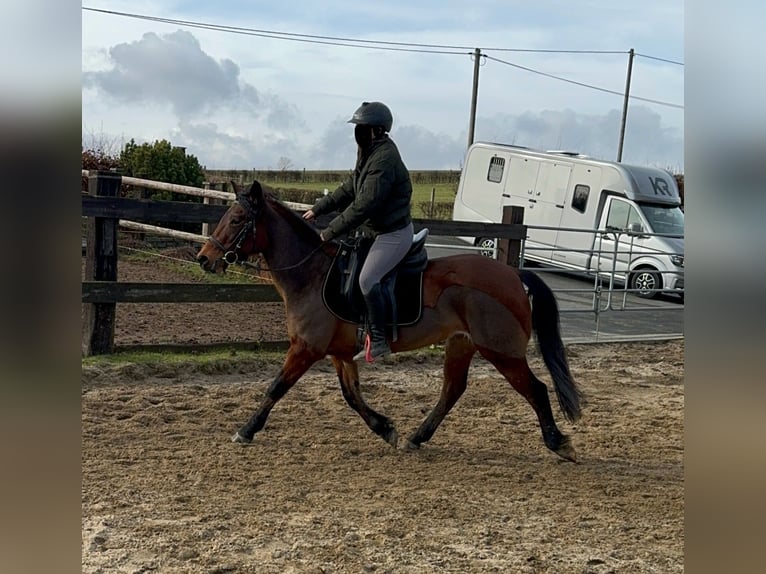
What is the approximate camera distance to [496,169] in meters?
16.5

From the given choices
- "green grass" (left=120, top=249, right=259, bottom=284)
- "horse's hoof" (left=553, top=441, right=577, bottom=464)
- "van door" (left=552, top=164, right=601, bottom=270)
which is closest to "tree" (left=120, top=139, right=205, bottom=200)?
"green grass" (left=120, top=249, right=259, bottom=284)

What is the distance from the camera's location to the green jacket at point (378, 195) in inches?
184

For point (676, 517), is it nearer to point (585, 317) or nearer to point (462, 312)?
point (462, 312)

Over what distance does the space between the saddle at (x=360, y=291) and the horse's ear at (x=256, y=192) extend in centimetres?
66

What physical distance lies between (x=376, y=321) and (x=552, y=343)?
1189 millimetres

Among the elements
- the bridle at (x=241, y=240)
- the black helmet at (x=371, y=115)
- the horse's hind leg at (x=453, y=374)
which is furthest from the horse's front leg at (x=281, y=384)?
the black helmet at (x=371, y=115)

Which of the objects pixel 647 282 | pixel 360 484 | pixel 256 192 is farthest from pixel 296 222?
pixel 647 282

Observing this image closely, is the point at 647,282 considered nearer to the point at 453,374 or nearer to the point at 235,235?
the point at 453,374

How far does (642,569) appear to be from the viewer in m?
3.20

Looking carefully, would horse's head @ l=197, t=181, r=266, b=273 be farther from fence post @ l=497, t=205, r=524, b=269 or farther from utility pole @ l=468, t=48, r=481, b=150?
utility pole @ l=468, t=48, r=481, b=150

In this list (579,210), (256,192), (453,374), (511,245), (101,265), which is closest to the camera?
(256,192)

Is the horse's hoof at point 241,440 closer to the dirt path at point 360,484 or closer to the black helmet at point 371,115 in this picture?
the dirt path at point 360,484
